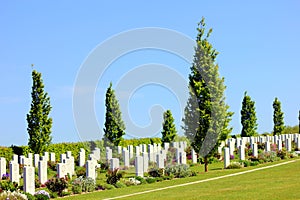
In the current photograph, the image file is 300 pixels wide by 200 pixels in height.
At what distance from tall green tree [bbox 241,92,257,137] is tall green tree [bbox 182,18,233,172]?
2591 cm

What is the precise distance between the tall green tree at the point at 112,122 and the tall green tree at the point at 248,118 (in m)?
17.9

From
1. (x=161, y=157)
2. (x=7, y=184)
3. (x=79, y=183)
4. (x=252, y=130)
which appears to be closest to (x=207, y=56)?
(x=161, y=157)

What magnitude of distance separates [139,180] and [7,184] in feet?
22.0

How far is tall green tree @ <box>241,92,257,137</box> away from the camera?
189 ft

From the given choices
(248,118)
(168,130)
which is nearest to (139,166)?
(168,130)

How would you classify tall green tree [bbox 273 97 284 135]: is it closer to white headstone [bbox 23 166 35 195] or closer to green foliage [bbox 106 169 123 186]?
green foliage [bbox 106 169 123 186]

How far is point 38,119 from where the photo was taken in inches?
1635

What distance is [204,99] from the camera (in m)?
32.2

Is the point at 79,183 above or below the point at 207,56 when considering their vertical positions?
below

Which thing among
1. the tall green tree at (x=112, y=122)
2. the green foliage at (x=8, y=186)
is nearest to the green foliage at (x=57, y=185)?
the green foliage at (x=8, y=186)

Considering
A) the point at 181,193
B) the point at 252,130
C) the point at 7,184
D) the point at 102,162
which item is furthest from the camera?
the point at 252,130

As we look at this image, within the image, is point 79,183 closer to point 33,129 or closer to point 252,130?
point 33,129

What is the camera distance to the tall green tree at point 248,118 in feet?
189

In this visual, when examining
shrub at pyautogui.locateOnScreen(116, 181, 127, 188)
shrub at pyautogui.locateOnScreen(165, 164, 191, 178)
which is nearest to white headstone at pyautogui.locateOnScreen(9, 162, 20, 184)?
shrub at pyautogui.locateOnScreen(116, 181, 127, 188)
